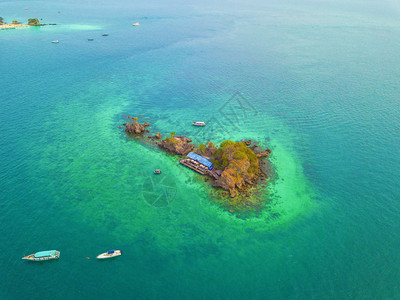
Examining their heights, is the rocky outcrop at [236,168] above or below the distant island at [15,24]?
below

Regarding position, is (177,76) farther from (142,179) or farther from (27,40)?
(27,40)

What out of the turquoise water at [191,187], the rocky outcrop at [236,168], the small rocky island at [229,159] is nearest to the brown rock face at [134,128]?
the small rocky island at [229,159]

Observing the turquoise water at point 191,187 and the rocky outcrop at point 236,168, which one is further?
the rocky outcrop at point 236,168

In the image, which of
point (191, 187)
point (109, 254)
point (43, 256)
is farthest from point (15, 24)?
point (109, 254)

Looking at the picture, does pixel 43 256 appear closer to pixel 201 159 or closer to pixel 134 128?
pixel 201 159

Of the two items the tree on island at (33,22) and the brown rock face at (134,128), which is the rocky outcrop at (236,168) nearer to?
the brown rock face at (134,128)

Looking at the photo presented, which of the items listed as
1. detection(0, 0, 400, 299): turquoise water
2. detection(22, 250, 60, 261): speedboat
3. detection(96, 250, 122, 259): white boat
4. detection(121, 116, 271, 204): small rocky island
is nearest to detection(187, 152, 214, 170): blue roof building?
detection(121, 116, 271, 204): small rocky island

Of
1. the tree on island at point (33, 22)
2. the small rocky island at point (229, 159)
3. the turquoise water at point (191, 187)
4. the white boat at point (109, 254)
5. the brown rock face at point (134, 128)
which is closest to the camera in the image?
the turquoise water at point (191, 187)

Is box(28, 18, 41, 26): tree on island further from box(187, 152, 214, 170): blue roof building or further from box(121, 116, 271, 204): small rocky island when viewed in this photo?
box(187, 152, 214, 170): blue roof building
